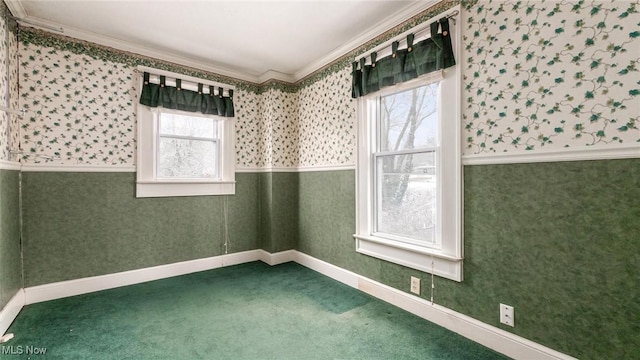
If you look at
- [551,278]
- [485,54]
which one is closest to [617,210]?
[551,278]

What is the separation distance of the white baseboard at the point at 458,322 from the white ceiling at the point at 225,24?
242 cm

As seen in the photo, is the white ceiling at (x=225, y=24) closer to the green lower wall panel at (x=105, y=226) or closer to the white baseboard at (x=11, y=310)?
the green lower wall panel at (x=105, y=226)

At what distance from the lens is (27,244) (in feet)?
8.75

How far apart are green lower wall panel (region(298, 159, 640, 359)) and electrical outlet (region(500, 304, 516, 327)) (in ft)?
0.11

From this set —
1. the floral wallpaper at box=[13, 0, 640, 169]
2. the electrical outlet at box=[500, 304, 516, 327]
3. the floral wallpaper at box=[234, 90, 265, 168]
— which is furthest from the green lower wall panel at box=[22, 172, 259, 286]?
the electrical outlet at box=[500, 304, 516, 327]

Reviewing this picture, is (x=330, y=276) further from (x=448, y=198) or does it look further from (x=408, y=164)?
(x=448, y=198)

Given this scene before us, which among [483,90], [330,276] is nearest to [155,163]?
[330,276]

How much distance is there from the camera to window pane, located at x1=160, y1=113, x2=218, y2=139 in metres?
3.42

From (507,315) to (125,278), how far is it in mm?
3505

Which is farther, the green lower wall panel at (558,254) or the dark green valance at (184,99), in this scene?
the dark green valance at (184,99)

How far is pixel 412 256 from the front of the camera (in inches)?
97.9

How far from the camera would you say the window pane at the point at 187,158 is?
3.42 meters

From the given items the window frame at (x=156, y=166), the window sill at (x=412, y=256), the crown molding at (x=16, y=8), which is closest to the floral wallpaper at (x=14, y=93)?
the crown molding at (x=16, y=8)

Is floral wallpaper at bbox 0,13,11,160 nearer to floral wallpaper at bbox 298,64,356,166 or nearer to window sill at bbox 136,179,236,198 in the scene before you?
window sill at bbox 136,179,236,198
